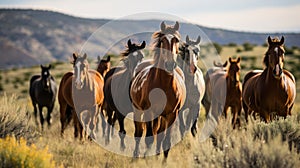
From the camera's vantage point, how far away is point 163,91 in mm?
8141

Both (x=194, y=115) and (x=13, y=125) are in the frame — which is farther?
(x=194, y=115)

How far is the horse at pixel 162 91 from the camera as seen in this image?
793cm

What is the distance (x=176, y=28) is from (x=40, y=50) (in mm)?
117955

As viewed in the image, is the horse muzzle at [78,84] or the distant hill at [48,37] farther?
the distant hill at [48,37]

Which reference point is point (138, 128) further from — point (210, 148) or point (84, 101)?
point (210, 148)

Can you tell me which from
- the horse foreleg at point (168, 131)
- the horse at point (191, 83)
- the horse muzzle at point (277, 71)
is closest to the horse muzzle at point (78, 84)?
the horse at point (191, 83)

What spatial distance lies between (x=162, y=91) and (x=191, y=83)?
3224 millimetres

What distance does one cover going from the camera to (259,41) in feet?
391

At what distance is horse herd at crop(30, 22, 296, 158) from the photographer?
322 inches

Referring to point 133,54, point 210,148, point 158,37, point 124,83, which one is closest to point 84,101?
point 124,83

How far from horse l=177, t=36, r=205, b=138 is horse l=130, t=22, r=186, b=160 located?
6.99 feet

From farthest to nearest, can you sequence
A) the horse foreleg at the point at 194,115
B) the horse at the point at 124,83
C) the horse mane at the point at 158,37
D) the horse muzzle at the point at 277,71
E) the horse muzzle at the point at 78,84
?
the horse foreleg at the point at 194,115 < the horse at the point at 124,83 < the horse muzzle at the point at 78,84 < the horse muzzle at the point at 277,71 < the horse mane at the point at 158,37

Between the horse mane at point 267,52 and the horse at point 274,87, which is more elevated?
the horse mane at point 267,52

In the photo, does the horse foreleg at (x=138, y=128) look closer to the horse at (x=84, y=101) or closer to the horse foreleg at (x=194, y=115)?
the horse at (x=84, y=101)
